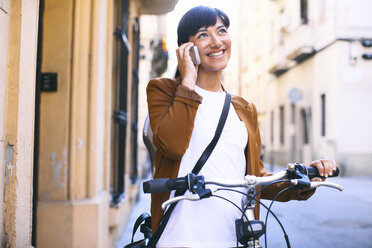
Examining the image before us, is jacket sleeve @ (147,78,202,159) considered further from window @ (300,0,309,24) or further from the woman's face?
window @ (300,0,309,24)

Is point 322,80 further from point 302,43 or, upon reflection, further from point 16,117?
point 16,117

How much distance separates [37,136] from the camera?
3.86m

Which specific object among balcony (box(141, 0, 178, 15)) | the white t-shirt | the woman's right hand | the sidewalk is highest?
balcony (box(141, 0, 178, 15))

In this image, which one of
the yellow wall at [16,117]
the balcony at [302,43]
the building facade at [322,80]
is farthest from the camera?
the balcony at [302,43]

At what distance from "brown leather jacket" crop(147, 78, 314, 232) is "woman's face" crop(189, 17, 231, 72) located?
17 cm

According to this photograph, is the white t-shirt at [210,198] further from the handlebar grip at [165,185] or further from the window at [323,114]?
the window at [323,114]

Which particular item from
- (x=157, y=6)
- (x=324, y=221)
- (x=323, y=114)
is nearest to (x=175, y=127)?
(x=324, y=221)

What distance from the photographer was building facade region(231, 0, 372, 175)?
15.9 meters

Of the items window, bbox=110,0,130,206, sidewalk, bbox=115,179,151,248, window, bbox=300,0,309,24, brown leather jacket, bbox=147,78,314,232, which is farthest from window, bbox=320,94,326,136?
brown leather jacket, bbox=147,78,314,232

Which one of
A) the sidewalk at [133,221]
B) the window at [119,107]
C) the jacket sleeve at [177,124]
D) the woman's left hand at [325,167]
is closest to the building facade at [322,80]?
the sidewalk at [133,221]

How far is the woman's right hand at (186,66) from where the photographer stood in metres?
1.93

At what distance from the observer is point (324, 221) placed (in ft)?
24.8

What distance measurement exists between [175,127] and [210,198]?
34cm

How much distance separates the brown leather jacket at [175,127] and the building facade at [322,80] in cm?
1436
